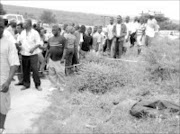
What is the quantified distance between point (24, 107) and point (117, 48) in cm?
567

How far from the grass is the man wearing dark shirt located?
1.11 ft

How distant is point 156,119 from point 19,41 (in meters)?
3.93

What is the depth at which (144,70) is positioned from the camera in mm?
8906

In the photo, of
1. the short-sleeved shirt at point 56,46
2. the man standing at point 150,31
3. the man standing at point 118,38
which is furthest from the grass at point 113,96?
A: the man standing at point 150,31

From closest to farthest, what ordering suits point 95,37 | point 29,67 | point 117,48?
point 29,67, point 117,48, point 95,37

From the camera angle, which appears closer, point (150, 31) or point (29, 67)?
point (29, 67)

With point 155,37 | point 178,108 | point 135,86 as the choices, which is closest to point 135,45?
point 155,37

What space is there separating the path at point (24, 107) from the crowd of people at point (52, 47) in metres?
0.27

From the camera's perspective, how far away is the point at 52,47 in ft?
24.0

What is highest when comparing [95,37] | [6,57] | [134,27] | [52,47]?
[6,57]

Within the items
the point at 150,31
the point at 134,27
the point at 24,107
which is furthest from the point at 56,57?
the point at 134,27

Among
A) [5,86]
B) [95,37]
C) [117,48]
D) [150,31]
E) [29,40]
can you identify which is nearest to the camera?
[5,86]

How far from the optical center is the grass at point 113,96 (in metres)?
5.11

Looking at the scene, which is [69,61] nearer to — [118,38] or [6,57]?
[118,38]
